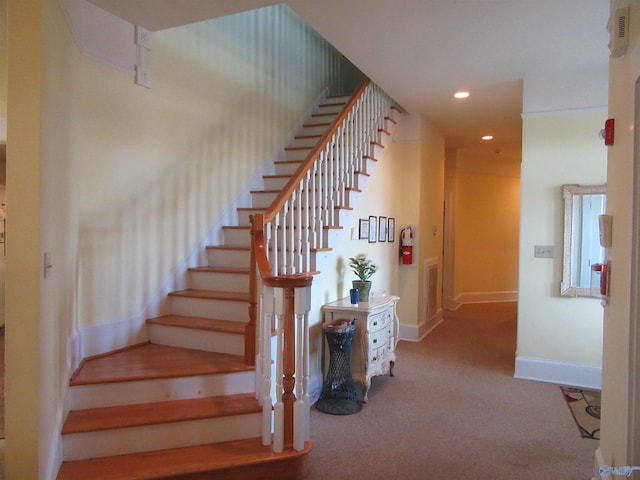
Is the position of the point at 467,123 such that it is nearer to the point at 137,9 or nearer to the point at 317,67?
the point at 317,67

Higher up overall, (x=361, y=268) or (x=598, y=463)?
(x=361, y=268)

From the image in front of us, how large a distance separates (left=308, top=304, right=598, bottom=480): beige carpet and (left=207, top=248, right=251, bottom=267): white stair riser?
1.43 metres

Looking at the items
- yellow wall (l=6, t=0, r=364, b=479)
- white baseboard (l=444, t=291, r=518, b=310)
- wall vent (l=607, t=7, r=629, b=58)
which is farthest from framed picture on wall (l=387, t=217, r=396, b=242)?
wall vent (l=607, t=7, r=629, b=58)

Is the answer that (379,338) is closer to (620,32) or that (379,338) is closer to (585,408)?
(585,408)

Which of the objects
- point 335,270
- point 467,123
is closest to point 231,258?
point 335,270

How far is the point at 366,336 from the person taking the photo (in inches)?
142

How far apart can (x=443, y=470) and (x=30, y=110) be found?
110 inches

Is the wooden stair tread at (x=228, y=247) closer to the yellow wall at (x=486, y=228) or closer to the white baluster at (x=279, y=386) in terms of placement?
the white baluster at (x=279, y=386)

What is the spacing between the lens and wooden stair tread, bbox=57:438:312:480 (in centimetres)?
216

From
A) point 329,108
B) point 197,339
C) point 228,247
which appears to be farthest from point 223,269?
point 329,108

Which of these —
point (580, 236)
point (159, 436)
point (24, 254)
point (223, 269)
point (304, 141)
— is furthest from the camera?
point (304, 141)

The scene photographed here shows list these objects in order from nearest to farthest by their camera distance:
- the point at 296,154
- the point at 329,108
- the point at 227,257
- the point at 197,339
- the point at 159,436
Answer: the point at 159,436, the point at 197,339, the point at 227,257, the point at 296,154, the point at 329,108

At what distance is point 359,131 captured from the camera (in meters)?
4.48

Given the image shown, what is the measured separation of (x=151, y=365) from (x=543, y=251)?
3581 mm
